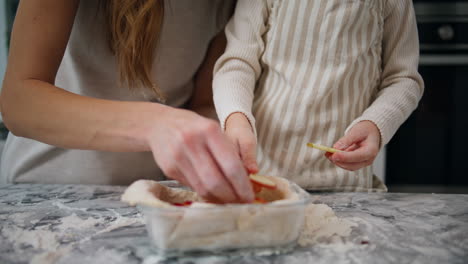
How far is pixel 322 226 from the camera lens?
0.58 meters

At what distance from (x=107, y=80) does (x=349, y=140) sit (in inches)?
20.0

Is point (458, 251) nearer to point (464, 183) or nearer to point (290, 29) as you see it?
point (290, 29)

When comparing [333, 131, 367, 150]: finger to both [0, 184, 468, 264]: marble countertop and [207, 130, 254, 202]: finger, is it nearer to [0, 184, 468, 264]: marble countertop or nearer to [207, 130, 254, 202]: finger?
[0, 184, 468, 264]: marble countertop

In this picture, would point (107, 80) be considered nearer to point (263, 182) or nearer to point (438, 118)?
point (263, 182)

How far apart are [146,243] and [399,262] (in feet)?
0.98

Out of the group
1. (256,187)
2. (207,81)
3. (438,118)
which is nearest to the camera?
(256,187)

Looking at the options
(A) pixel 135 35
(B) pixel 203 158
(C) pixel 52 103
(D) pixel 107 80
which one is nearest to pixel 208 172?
(B) pixel 203 158

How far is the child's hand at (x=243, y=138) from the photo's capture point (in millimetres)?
608

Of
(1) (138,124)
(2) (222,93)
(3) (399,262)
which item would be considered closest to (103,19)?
(2) (222,93)

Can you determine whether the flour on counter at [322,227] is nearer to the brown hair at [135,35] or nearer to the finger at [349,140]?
the finger at [349,140]

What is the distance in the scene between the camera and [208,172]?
1.58 feet

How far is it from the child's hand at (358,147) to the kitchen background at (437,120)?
710 millimetres

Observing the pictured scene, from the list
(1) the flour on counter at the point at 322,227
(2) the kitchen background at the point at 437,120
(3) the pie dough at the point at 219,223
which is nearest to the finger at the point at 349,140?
(1) the flour on counter at the point at 322,227

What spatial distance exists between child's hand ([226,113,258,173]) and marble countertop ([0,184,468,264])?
0.15 meters
